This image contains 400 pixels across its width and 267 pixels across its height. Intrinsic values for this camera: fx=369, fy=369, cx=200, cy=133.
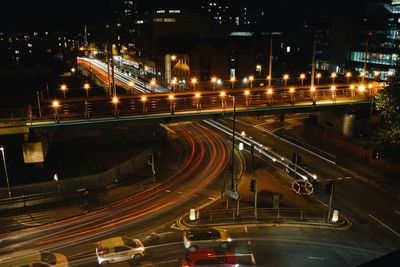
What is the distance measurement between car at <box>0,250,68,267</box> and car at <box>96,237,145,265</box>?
1.93 meters

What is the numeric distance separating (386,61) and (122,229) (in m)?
71.6

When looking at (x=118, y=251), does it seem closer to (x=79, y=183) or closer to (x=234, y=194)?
(x=234, y=194)

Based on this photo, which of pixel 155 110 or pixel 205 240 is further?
pixel 155 110

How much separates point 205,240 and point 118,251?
496 centimetres

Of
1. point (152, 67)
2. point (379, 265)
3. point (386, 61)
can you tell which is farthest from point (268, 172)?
point (152, 67)

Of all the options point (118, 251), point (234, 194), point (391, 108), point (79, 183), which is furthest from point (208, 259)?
point (391, 108)

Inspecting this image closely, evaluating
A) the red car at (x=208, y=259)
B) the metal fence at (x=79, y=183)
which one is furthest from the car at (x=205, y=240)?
the metal fence at (x=79, y=183)

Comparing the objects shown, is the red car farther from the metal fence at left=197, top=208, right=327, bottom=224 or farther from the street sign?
the metal fence at left=197, top=208, right=327, bottom=224

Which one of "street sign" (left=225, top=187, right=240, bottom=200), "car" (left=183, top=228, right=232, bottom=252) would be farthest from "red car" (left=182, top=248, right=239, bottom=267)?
"street sign" (left=225, top=187, right=240, bottom=200)

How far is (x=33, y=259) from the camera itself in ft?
66.1

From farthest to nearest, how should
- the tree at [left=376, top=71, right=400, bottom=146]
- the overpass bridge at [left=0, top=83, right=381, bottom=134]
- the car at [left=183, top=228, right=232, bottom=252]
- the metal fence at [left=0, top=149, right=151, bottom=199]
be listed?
1. the tree at [left=376, top=71, right=400, bottom=146]
2. the overpass bridge at [left=0, top=83, right=381, bottom=134]
3. the metal fence at [left=0, top=149, right=151, bottom=199]
4. the car at [left=183, top=228, right=232, bottom=252]

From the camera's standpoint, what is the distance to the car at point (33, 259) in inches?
773

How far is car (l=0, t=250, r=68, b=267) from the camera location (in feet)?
64.4

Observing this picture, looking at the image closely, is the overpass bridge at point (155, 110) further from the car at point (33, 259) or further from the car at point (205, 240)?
the car at point (33, 259)
